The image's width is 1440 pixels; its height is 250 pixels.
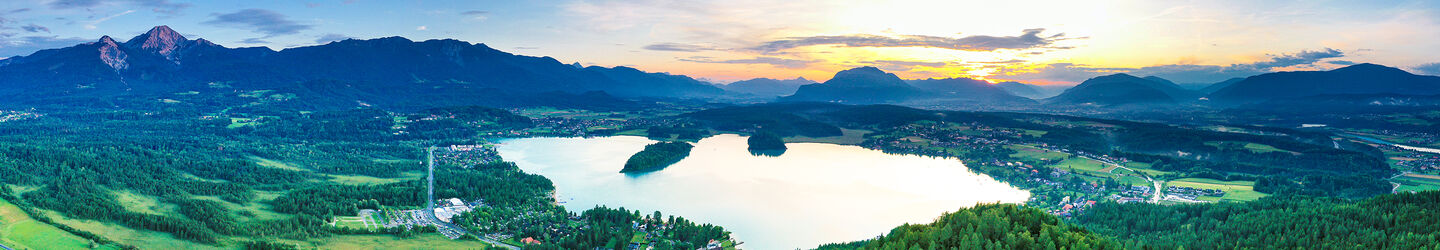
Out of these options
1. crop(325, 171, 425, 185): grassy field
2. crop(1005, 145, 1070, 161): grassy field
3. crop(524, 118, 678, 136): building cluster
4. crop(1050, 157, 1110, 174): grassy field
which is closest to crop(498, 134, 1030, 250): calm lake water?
crop(1005, 145, 1070, 161): grassy field

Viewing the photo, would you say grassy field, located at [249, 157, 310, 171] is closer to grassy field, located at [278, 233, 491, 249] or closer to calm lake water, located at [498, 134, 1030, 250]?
calm lake water, located at [498, 134, 1030, 250]

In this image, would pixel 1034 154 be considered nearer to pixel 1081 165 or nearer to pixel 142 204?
pixel 1081 165

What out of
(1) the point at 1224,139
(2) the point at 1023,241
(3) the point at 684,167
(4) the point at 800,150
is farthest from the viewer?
(4) the point at 800,150

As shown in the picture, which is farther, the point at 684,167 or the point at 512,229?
the point at 684,167

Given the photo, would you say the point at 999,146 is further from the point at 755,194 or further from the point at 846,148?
the point at 755,194

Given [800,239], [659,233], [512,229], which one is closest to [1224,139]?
[800,239]

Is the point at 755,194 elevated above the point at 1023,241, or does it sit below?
below

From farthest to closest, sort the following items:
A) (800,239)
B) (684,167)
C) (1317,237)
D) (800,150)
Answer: (800,150) → (684,167) → (800,239) → (1317,237)
